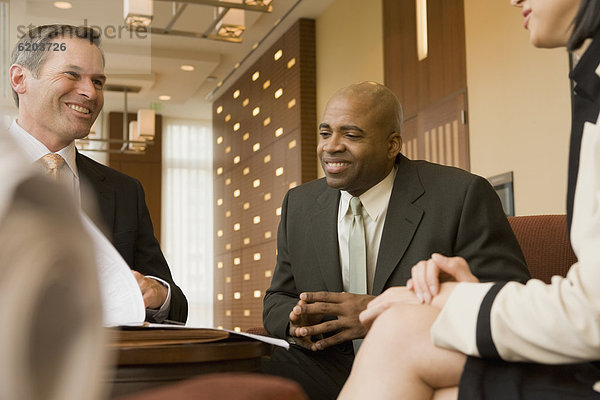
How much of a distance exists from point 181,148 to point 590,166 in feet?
41.4

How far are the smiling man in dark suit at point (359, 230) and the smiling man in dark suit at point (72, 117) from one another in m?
0.54

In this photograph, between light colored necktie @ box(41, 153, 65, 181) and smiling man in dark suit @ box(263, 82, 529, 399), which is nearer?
smiling man in dark suit @ box(263, 82, 529, 399)

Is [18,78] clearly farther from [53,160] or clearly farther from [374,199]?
[374,199]

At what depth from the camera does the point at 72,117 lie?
8.35 ft

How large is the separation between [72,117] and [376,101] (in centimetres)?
113

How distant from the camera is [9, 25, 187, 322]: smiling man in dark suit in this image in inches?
99.3

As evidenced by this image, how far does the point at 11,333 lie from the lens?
0.28 meters

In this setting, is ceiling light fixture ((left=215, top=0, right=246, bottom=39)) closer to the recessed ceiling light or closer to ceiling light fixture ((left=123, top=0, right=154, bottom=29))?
ceiling light fixture ((left=123, top=0, right=154, bottom=29))

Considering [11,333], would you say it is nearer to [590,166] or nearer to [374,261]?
[590,166]

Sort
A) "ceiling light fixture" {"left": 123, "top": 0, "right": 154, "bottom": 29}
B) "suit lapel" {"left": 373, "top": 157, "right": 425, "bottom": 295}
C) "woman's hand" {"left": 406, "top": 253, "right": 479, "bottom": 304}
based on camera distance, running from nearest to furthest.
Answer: "woman's hand" {"left": 406, "top": 253, "right": 479, "bottom": 304}
"suit lapel" {"left": 373, "top": 157, "right": 425, "bottom": 295}
"ceiling light fixture" {"left": 123, "top": 0, "right": 154, "bottom": 29}

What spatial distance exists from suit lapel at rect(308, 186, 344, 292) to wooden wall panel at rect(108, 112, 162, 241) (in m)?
10.5

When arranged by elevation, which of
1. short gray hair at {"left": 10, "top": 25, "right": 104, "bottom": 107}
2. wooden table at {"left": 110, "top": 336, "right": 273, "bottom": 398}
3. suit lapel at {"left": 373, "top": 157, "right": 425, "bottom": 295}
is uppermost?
short gray hair at {"left": 10, "top": 25, "right": 104, "bottom": 107}

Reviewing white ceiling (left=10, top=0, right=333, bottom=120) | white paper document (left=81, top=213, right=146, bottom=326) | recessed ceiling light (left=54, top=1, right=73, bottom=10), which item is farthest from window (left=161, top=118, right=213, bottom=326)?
white paper document (left=81, top=213, right=146, bottom=326)

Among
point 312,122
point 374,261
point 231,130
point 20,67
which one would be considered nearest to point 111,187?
point 20,67
